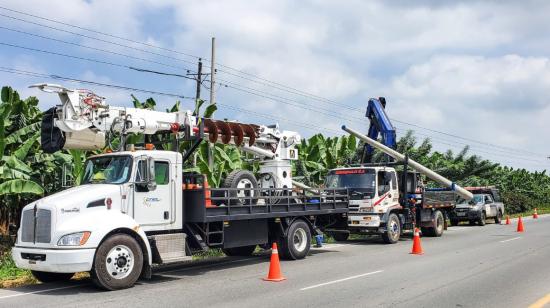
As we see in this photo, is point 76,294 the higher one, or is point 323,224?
point 323,224

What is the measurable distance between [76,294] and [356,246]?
10396 mm

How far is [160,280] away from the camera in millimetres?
11109

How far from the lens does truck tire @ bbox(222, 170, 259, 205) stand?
1259 cm

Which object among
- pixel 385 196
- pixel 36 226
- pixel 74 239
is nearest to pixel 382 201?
pixel 385 196

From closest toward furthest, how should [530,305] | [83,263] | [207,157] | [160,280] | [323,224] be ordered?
[530,305]
[83,263]
[160,280]
[323,224]
[207,157]

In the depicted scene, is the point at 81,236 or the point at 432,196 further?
the point at 432,196

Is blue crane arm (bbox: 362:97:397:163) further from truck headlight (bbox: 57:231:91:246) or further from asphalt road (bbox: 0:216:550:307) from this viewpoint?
truck headlight (bbox: 57:231:91:246)

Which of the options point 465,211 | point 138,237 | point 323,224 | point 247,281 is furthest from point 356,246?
point 465,211

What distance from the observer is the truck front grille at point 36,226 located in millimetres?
9609

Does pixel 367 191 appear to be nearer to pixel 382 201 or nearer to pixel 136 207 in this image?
pixel 382 201

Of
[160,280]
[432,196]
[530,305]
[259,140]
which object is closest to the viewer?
[530,305]

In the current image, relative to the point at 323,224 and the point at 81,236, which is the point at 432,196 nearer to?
the point at 323,224

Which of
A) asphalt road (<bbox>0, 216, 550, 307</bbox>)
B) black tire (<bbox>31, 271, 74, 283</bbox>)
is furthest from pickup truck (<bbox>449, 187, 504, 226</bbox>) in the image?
black tire (<bbox>31, 271, 74, 283</bbox>)

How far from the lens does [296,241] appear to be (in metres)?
14.5
